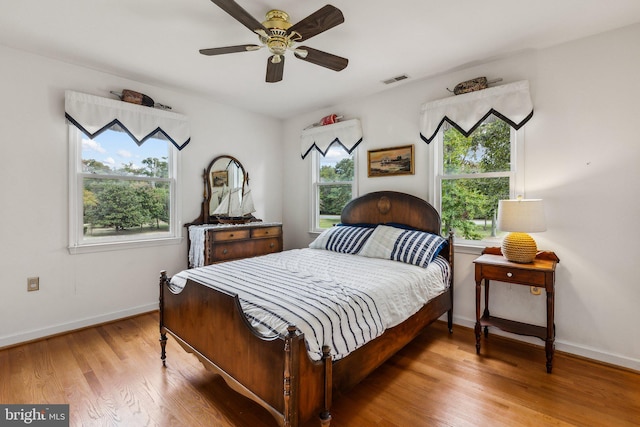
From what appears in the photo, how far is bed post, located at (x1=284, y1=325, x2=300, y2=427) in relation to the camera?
1.32 meters

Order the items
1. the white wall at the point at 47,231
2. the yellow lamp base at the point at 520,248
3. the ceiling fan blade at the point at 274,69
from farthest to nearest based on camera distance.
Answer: the white wall at the point at 47,231, the yellow lamp base at the point at 520,248, the ceiling fan blade at the point at 274,69

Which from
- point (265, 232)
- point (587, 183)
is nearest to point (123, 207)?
point (265, 232)

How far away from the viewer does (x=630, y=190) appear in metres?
2.26

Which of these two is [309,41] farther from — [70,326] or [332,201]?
[70,326]

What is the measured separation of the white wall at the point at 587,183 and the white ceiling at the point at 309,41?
0.70 feet

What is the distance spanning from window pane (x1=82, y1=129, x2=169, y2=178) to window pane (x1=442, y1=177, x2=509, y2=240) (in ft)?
10.4

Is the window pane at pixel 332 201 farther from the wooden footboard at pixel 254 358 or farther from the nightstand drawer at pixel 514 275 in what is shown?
the wooden footboard at pixel 254 358

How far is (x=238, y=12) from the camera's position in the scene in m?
1.66

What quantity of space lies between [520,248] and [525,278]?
0.75 ft

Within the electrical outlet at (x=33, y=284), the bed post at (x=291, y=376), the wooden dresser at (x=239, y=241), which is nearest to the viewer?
the bed post at (x=291, y=376)

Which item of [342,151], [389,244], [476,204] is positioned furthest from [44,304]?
[476,204]

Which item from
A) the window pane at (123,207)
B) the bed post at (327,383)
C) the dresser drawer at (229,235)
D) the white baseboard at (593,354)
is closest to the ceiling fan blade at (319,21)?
the bed post at (327,383)

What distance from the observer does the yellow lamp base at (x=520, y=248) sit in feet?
7.78

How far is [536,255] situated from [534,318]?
580 mm
